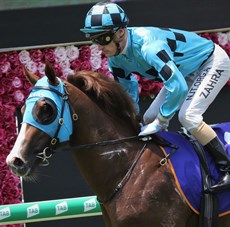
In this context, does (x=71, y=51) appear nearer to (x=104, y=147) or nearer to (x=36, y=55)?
(x=36, y=55)

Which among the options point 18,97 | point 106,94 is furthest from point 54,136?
point 18,97

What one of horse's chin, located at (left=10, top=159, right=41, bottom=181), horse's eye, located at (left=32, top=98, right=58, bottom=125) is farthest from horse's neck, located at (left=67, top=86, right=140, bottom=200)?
horse's chin, located at (left=10, top=159, right=41, bottom=181)

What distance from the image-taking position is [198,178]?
3953mm

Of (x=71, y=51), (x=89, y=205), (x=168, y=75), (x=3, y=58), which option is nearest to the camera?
(x=168, y=75)

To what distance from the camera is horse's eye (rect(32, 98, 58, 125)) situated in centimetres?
368

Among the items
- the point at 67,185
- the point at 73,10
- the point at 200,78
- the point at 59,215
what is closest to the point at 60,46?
the point at 73,10

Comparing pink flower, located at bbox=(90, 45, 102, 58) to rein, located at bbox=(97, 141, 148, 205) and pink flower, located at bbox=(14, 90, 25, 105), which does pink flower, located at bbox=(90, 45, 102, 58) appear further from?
rein, located at bbox=(97, 141, 148, 205)

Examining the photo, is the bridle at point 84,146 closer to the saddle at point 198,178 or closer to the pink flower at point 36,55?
the saddle at point 198,178

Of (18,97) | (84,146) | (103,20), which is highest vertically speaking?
(103,20)

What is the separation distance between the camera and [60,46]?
7035mm

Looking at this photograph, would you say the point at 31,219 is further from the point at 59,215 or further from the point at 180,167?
the point at 180,167

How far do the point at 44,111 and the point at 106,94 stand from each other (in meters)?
0.51

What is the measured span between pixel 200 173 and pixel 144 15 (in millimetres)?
3555

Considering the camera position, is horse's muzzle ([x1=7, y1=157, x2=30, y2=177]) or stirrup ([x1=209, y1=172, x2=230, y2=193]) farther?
stirrup ([x1=209, y1=172, x2=230, y2=193])
